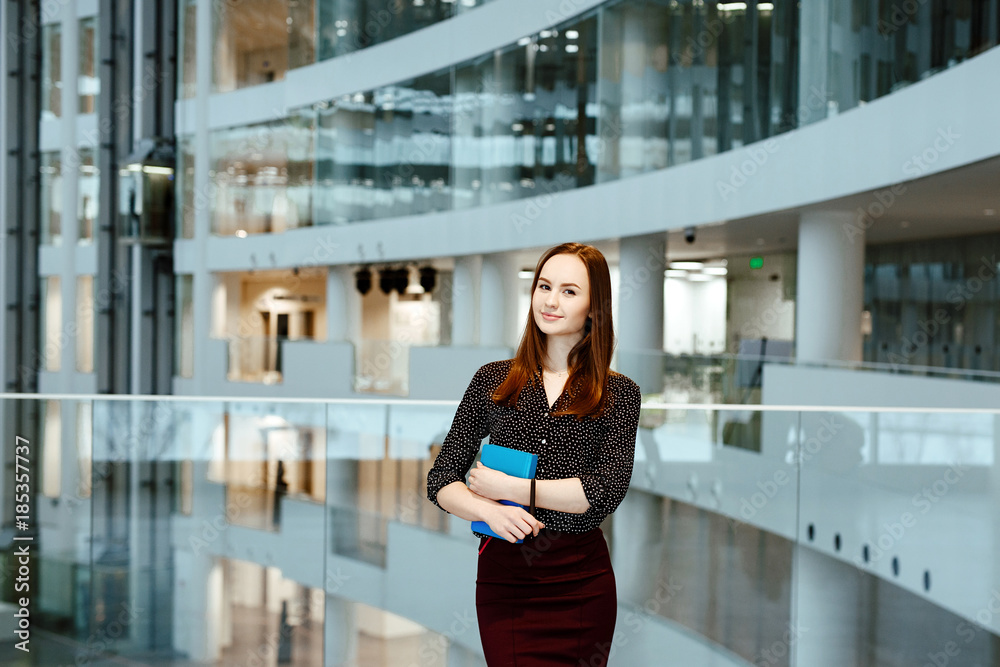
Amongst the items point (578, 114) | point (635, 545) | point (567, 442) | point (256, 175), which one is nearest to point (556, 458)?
point (567, 442)

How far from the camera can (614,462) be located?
2.20m

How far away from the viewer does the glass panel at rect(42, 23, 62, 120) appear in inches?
1160

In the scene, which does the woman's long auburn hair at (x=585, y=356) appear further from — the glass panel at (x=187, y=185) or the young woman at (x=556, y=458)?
the glass panel at (x=187, y=185)

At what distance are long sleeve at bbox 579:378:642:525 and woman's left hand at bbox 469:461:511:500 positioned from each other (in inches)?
7.0

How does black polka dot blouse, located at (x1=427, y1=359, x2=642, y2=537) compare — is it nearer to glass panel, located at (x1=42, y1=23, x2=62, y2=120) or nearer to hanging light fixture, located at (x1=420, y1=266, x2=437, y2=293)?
hanging light fixture, located at (x1=420, y1=266, x2=437, y2=293)

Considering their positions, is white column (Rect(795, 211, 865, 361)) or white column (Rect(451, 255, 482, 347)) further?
white column (Rect(451, 255, 482, 347))

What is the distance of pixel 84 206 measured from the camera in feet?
98.4

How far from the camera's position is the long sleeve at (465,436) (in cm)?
228

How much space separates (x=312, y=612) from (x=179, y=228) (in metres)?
26.1

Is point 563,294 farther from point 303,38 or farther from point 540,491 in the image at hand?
point 303,38

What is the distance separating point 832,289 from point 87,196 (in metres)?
24.7

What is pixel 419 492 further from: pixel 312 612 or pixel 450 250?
pixel 450 250

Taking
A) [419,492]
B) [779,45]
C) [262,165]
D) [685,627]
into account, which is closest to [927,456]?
[685,627]

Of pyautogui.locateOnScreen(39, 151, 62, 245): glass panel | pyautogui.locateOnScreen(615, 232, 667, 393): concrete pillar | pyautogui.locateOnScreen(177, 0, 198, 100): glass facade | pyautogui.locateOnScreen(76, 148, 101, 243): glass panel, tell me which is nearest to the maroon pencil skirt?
pyautogui.locateOnScreen(615, 232, 667, 393): concrete pillar
